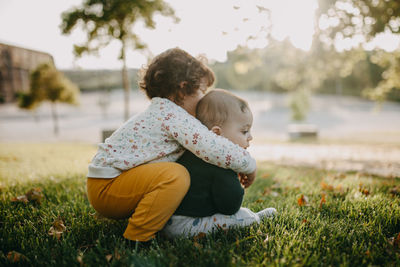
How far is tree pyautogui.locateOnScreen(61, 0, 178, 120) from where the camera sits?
11.3 metres

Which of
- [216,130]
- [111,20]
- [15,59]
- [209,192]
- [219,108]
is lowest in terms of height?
[209,192]

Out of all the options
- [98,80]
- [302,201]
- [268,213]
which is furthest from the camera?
[98,80]

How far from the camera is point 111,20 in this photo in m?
12.0

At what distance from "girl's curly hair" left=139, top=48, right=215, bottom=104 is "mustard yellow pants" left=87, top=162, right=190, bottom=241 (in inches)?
21.2

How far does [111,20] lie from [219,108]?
1148cm

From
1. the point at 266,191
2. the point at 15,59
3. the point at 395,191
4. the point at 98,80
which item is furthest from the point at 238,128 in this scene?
the point at 98,80

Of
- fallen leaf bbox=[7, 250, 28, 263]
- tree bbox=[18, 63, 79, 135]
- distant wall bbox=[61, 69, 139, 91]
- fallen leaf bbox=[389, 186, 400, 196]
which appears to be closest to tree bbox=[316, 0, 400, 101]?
fallen leaf bbox=[389, 186, 400, 196]

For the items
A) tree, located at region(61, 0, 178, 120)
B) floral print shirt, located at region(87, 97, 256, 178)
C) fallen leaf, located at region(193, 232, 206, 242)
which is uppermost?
tree, located at region(61, 0, 178, 120)

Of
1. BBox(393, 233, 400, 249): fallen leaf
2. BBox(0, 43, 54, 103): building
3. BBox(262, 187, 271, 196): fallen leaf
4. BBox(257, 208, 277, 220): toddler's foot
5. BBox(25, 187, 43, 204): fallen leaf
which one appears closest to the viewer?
BBox(393, 233, 400, 249): fallen leaf

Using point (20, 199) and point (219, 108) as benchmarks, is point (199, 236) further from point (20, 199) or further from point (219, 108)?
point (20, 199)

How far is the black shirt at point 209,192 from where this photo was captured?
1940 mm

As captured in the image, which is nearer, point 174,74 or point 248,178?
point 174,74

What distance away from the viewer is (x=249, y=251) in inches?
64.7

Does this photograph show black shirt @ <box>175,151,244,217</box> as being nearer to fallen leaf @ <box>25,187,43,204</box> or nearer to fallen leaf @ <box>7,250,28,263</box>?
fallen leaf @ <box>7,250,28,263</box>
